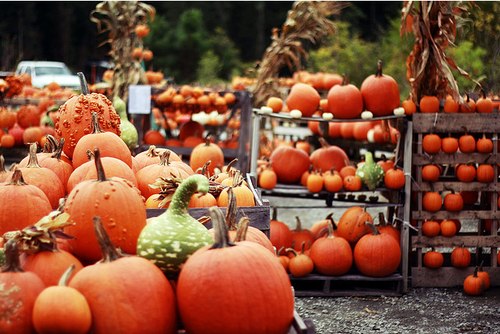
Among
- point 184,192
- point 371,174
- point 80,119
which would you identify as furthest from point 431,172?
point 184,192

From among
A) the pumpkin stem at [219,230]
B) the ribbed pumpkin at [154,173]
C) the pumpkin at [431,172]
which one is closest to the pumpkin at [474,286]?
the pumpkin at [431,172]

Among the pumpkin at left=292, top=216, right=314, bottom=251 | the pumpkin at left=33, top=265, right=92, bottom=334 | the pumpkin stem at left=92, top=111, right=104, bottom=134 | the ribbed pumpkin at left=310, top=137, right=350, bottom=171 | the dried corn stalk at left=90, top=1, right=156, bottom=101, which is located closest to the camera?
the pumpkin at left=33, top=265, right=92, bottom=334

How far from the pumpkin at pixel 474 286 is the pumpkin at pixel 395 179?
0.97 meters

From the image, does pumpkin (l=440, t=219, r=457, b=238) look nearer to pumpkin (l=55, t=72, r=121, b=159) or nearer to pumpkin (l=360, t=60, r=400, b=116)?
pumpkin (l=360, t=60, r=400, b=116)

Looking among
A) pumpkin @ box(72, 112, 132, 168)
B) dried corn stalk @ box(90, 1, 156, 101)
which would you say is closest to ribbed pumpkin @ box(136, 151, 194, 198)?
pumpkin @ box(72, 112, 132, 168)

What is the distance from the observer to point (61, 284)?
6.82 feet

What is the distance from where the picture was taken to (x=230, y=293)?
2.11 metres

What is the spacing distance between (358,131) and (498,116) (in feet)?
10.9

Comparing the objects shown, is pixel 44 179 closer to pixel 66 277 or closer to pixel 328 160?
pixel 66 277

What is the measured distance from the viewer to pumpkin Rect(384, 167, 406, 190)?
6375 mm

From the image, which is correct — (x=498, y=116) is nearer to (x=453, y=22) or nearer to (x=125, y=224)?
(x=453, y=22)

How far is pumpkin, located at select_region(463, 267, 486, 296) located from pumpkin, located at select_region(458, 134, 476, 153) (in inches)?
42.9

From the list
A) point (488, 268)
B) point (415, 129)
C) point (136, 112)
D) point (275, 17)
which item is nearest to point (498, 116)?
point (415, 129)

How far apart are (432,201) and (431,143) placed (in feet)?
1.66
